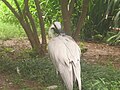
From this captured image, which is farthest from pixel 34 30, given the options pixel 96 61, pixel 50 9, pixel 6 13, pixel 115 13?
pixel 6 13

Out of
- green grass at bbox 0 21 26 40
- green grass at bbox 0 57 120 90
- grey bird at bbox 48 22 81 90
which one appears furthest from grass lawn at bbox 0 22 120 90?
green grass at bbox 0 21 26 40

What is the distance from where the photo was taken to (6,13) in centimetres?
1116

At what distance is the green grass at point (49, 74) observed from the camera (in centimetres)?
448

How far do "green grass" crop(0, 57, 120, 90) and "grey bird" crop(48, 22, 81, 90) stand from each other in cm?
41

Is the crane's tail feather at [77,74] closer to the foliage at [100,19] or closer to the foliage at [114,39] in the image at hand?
the foliage at [100,19]

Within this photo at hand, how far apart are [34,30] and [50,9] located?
10.5 ft

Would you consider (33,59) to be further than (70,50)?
Yes

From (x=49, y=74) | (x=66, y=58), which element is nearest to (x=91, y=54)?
(x=49, y=74)

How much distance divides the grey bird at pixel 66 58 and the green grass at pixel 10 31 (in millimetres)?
4498

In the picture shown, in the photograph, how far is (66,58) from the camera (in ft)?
13.1

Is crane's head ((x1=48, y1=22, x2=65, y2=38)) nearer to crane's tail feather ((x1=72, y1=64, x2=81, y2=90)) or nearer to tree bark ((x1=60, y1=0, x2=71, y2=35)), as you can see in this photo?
tree bark ((x1=60, y1=0, x2=71, y2=35))

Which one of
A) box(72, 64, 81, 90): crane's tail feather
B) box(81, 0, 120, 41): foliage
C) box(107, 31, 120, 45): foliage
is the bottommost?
box(107, 31, 120, 45): foliage

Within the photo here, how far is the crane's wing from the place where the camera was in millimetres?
3826

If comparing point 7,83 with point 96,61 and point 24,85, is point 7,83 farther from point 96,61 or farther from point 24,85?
point 96,61
